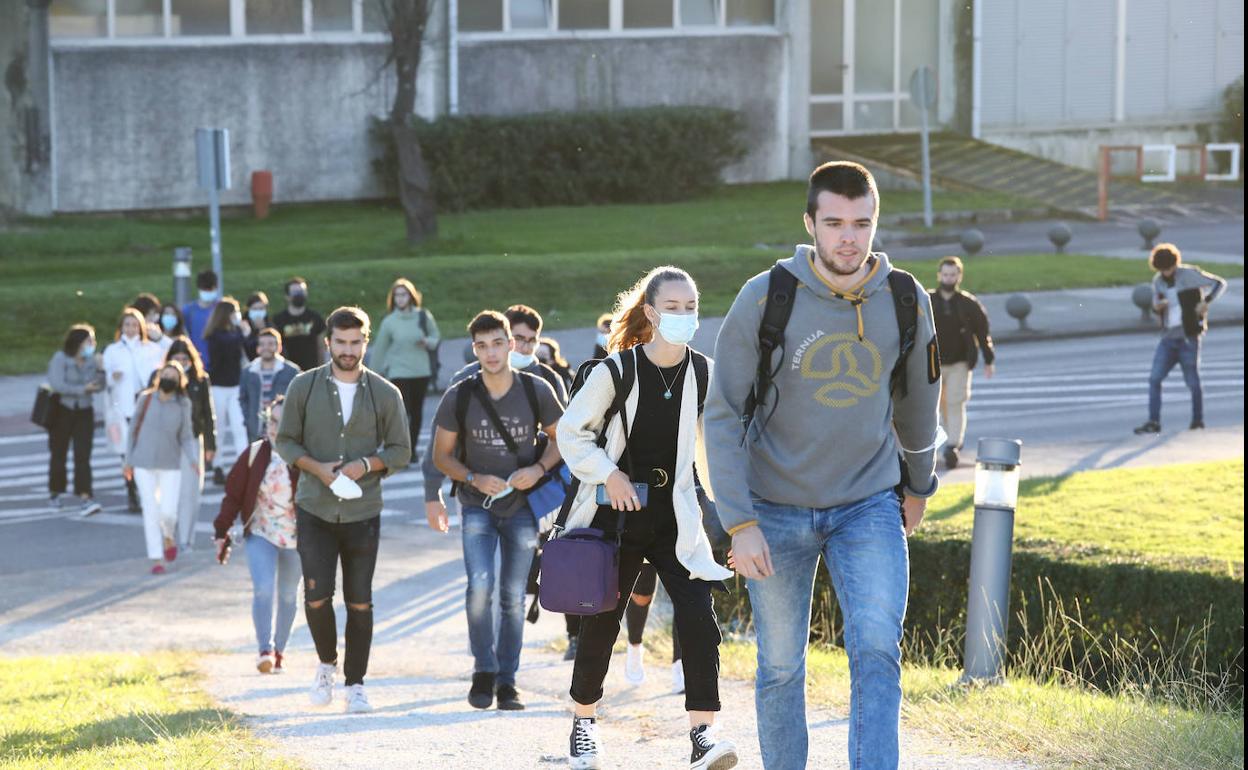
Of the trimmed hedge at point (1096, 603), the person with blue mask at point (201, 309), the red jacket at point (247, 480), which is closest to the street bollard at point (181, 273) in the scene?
the person with blue mask at point (201, 309)

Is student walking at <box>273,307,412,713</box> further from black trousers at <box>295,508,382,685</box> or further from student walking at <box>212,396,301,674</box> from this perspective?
student walking at <box>212,396,301,674</box>

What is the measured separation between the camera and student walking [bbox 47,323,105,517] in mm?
15586

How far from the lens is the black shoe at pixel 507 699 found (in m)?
8.18

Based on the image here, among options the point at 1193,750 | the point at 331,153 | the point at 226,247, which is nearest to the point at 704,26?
the point at 331,153

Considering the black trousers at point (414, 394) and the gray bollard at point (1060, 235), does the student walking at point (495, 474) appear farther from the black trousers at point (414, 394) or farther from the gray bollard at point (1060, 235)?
the gray bollard at point (1060, 235)

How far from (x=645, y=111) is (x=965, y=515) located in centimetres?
2800

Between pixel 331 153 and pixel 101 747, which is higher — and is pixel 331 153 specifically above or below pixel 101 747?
above

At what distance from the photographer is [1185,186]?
4306 centimetres

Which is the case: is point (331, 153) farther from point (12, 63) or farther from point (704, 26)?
point (704, 26)

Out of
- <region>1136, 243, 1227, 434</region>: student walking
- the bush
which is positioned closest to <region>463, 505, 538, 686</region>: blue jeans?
<region>1136, 243, 1227, 434</region>: student walking

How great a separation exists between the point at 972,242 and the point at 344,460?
24.7m

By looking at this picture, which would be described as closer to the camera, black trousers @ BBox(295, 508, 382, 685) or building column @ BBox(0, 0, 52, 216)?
black trousers @ BBox(295, 508, 382, 685)

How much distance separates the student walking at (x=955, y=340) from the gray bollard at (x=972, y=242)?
16.3m

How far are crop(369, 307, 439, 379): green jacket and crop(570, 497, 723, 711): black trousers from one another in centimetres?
1034
